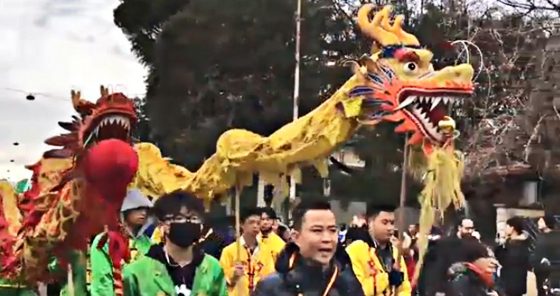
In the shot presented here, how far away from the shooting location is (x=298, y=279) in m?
4.91

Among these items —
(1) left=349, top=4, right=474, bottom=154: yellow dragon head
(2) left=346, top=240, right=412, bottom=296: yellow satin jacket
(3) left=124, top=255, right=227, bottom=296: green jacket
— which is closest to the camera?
(3) left=124, top=255, right=227, bottom=296: green jacket

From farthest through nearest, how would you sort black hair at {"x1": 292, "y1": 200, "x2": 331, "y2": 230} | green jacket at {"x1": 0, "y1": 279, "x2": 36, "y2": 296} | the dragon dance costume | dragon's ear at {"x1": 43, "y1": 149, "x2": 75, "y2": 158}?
green jacket at {"x1": 0, "y1": 279, "x2": 36, "y2": 296}
dragon's ear at {"x1": 43, "y1": 149, "x2": 75, "y2": 158}
the dragon dance costume
black hair at {"x1": 292, "y1": 200, "x2": 331, "y2": 230}

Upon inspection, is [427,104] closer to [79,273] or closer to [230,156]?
[230,156]

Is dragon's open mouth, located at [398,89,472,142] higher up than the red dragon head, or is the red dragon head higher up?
dragon's open mouth, located at [398,89,472,142]

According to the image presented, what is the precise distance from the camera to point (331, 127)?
400 inches

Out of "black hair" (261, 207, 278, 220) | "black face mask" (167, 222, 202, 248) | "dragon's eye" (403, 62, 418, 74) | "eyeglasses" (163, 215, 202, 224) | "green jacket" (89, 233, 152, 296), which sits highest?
"dragon's eye" (403, 62, 418, 74)

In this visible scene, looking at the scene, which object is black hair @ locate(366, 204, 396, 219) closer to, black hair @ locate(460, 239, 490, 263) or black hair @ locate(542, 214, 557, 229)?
black hair @ locate(460, 239, 490, 263)

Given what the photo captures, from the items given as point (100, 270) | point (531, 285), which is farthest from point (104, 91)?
point (531, 285)

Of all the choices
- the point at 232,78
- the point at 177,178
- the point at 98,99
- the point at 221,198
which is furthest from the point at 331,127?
the point at 232,78

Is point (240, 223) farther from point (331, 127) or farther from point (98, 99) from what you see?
point (98, 99)

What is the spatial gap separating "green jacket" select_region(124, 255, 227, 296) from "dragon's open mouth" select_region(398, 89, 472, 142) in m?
4.06

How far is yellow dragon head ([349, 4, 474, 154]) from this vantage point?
9773 millimetres

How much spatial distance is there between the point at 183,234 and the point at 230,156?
5.22 metres

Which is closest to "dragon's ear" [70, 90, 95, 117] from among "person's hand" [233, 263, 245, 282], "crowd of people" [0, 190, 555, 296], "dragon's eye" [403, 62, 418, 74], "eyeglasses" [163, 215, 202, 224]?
"crowd of people" [0, 190, 555, 296]
